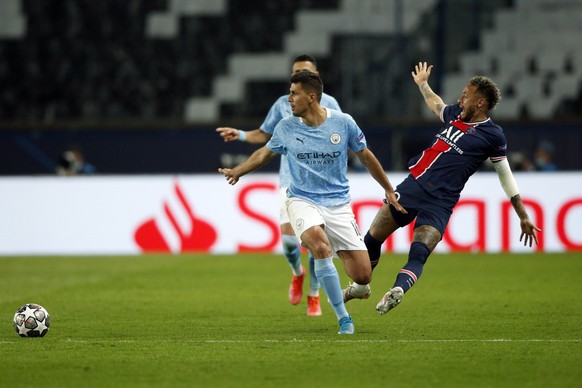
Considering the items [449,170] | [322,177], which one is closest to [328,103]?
[449,170]

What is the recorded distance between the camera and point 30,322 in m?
8.90

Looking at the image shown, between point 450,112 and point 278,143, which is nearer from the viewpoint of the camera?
point 278,143

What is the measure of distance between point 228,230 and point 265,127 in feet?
26.4

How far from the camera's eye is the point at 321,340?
8594 mm

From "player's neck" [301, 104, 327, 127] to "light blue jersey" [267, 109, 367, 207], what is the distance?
0.03 m

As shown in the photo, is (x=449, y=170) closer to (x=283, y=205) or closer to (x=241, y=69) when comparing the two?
(x=283, y=205)

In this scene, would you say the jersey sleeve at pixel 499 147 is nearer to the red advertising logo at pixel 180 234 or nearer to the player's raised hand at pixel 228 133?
the player's raised hand at pixel 228 133

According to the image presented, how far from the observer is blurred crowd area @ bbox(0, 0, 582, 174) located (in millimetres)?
21984

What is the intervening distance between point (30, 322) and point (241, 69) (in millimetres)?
16044

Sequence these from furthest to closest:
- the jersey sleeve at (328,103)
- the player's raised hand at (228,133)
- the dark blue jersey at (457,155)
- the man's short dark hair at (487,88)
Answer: the jersey sleeve at (328,103) < the player's raised hand at (228,133) < the dark blue jersey at (457,155) < the man's short dark hair at (487,88)

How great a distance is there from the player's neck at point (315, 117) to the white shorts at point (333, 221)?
0.62 m

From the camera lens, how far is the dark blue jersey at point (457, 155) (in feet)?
30.9

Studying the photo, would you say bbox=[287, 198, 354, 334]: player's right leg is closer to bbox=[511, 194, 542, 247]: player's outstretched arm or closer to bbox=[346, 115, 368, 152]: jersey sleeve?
bbox=[346, 115, 368, 152]: jersey sleeve

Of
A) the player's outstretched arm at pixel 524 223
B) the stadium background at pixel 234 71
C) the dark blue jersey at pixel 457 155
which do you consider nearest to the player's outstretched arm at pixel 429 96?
the dark blue jersey at pixel 457 155
